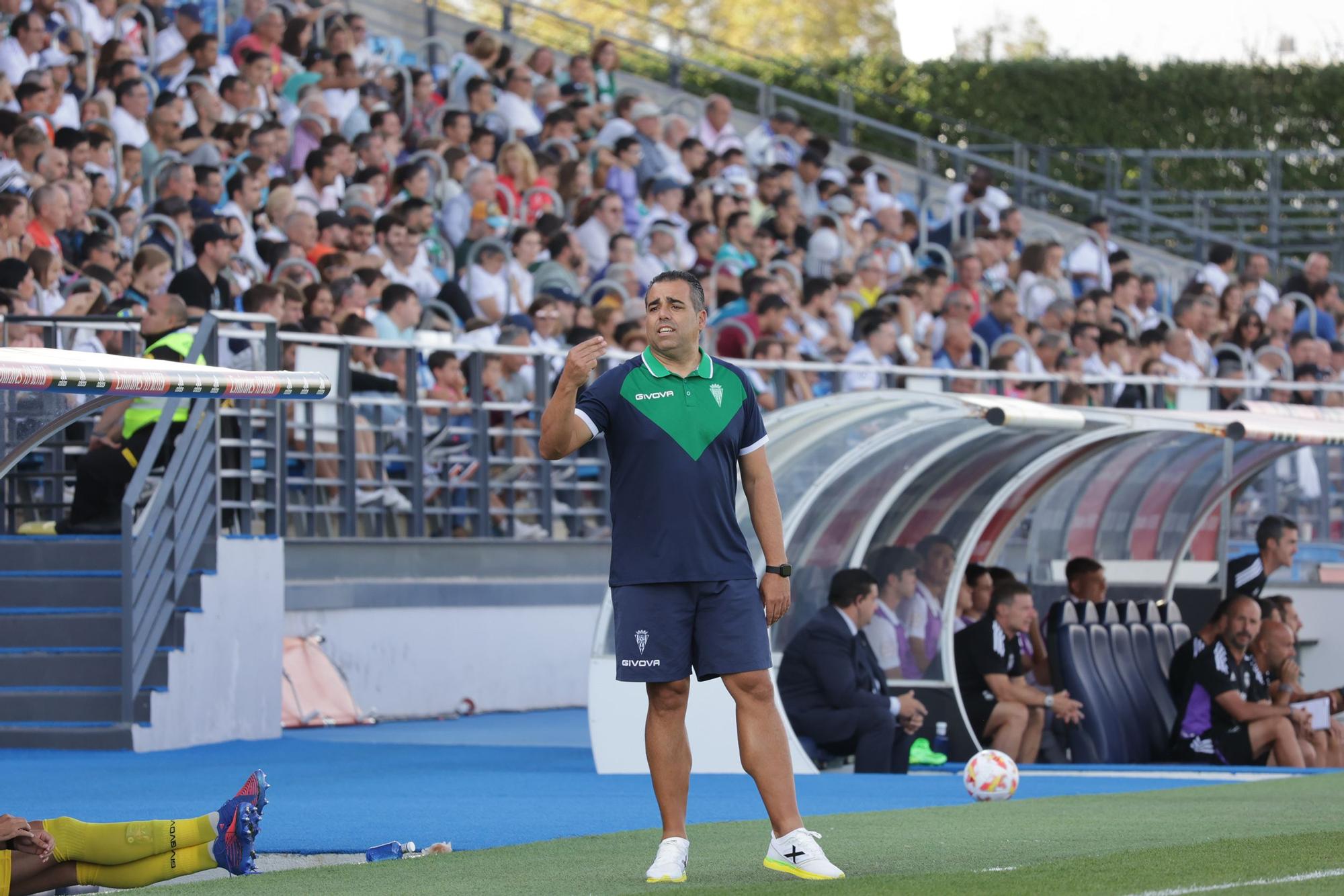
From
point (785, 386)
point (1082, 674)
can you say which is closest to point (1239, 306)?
point (785, 386)

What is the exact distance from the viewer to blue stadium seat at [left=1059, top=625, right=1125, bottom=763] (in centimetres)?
1510

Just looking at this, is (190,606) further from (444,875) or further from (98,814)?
(444,875)

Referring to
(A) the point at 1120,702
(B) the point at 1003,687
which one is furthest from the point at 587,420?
(A) the point at 1120,702

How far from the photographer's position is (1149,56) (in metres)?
41.1

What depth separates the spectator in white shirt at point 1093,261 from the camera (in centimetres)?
2731

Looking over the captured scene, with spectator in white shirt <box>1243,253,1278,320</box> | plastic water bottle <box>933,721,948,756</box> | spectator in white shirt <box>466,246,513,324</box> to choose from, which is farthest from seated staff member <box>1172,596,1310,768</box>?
spectator in white shirt <box>1243,253,1278,320</box>

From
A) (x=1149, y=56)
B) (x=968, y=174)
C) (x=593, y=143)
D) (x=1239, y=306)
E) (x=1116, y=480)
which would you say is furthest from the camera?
(x=1149, y=56)

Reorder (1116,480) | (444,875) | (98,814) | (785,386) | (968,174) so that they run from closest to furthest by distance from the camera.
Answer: (444,875) < (98,814) < (1116,480) < (785,386) < (968,174)

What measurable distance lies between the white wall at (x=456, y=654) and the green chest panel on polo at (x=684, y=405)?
914 cm

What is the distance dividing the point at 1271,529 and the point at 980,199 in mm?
12225

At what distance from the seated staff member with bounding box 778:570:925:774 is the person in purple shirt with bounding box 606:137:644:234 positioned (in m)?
10.4

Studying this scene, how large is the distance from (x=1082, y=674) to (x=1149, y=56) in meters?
27.9

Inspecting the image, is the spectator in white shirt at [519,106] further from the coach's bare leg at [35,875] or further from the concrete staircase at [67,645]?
the coach's bare leg at [35,875]

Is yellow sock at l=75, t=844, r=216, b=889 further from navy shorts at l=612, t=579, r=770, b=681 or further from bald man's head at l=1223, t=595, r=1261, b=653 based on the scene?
bald man's head at l=1223, t=595, r=1261, b=653
